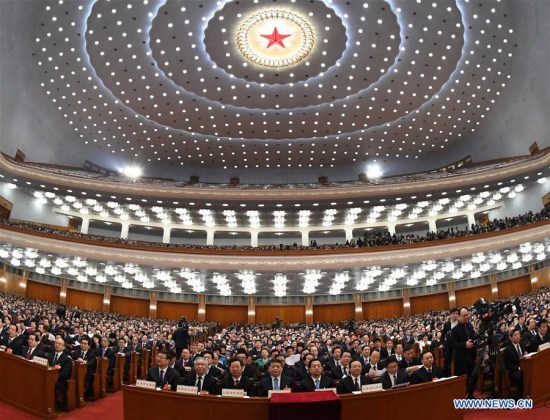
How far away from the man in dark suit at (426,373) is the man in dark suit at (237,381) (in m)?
1.82

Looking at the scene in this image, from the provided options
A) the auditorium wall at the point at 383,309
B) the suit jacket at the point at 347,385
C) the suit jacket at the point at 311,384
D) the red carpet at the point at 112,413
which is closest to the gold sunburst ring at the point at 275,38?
the auditorium wall at the point at 383,309

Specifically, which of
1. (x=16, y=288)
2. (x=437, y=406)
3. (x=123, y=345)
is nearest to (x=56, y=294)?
(x=16, y=288)

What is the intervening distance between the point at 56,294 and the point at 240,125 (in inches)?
502

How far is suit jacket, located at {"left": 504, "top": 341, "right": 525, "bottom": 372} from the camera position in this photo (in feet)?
19.1

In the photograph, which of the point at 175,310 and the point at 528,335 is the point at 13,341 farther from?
the point at 175,310

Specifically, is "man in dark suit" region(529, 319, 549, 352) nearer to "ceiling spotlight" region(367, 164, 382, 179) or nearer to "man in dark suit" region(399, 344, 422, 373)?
"man in dark suit" region(399, 344, 422, 373)

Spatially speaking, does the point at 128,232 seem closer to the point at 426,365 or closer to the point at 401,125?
the point at 401,125

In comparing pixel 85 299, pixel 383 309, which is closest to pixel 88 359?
pixel 85 299

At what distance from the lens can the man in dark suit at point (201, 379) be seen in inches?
209

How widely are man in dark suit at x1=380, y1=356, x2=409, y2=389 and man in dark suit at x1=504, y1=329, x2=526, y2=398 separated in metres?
1.57

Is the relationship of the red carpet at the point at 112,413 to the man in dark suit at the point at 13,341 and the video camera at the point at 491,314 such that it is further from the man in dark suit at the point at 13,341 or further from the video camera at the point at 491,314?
the man in dark suit at the point at 13,341

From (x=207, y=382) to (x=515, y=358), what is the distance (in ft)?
12.6

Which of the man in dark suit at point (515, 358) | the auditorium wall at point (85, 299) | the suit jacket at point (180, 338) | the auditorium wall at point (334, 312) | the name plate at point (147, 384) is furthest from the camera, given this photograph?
the auditorium wall at point (334, 312)

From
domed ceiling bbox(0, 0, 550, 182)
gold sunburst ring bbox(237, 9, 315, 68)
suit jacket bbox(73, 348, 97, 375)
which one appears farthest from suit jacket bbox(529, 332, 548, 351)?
gold sunburst ring bbox(237, 9, 315, 68)
